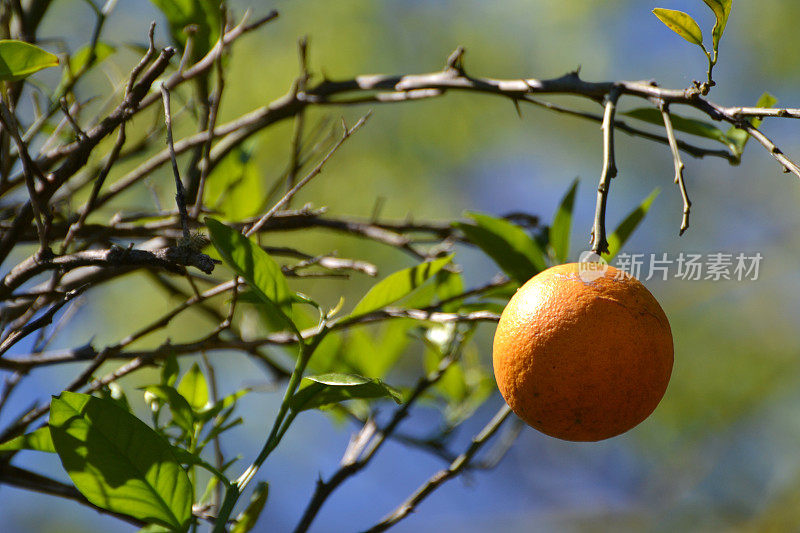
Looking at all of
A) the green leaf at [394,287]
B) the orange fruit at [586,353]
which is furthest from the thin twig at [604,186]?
the green leaf at [394,287]

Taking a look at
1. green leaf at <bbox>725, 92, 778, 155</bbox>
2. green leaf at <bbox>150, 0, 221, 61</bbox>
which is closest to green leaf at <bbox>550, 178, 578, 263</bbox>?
green leaf at <bbox>725, 92, 778, 155</bbox>

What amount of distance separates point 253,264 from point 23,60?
26cm

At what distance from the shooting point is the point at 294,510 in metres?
3.01

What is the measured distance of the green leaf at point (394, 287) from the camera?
70 cm

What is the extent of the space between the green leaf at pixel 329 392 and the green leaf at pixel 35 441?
19 cm

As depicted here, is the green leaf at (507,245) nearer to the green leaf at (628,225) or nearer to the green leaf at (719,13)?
the green leaf at (628,225)

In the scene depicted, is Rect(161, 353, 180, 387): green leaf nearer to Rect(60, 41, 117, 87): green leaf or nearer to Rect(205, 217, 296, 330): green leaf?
Rect(205, 217, 296, 330): green leaf

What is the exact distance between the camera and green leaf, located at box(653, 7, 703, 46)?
2.13ft

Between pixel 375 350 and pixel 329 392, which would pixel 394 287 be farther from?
pixel 375 350

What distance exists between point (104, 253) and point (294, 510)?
2.64 metres

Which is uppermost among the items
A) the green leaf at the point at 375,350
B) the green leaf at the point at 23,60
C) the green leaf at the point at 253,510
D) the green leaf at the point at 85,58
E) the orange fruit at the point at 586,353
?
the green leaf at the point at 85,58

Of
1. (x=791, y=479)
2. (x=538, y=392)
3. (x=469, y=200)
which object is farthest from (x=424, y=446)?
(x=791, y=479)

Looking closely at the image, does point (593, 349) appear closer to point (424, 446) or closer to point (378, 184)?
point (424, 446)

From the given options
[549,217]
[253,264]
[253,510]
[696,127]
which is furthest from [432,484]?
[549,217]
